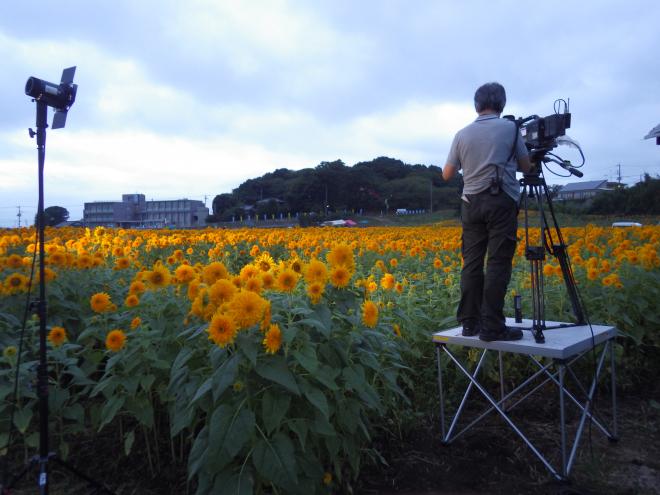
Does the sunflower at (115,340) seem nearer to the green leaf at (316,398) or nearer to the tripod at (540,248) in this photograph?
the green leaf at (316,398)

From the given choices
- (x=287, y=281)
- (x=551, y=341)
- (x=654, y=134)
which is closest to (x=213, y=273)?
(x=287, y=281)

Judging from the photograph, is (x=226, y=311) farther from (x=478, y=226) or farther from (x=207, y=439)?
(x=478, y=226)

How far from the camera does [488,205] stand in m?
2.80

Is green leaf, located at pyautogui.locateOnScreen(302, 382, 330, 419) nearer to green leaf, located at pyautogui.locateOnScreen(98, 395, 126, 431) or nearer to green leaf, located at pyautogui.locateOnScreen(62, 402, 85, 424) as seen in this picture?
green leaf, located at pyautogui.locateOnScreen(98, 395, 126, 431)

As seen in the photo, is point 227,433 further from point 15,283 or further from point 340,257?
point 15,283

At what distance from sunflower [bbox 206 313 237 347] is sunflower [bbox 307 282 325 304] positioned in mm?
382

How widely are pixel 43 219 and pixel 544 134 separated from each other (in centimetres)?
251

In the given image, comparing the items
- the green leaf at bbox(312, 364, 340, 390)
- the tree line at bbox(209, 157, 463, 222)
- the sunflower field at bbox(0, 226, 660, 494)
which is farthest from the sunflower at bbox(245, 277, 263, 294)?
the tree line at bbox(209, 157, 463, 222)

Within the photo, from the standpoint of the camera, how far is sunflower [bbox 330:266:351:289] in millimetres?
2195

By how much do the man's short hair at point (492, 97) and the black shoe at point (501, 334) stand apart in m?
1.26

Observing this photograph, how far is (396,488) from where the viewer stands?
2.46 metres

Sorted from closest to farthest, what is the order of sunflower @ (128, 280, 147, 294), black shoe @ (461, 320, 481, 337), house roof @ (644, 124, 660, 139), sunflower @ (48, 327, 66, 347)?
sunflower @ (48, 327, 66, 347)
sunflower @ (128, 280, 147, 294)
black shoe @ (461, 320, 481, 337)
house roof @ (644, 124, 660, 139)

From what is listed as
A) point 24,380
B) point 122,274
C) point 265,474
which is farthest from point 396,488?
point 122,274

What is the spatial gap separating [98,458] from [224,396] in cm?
120
